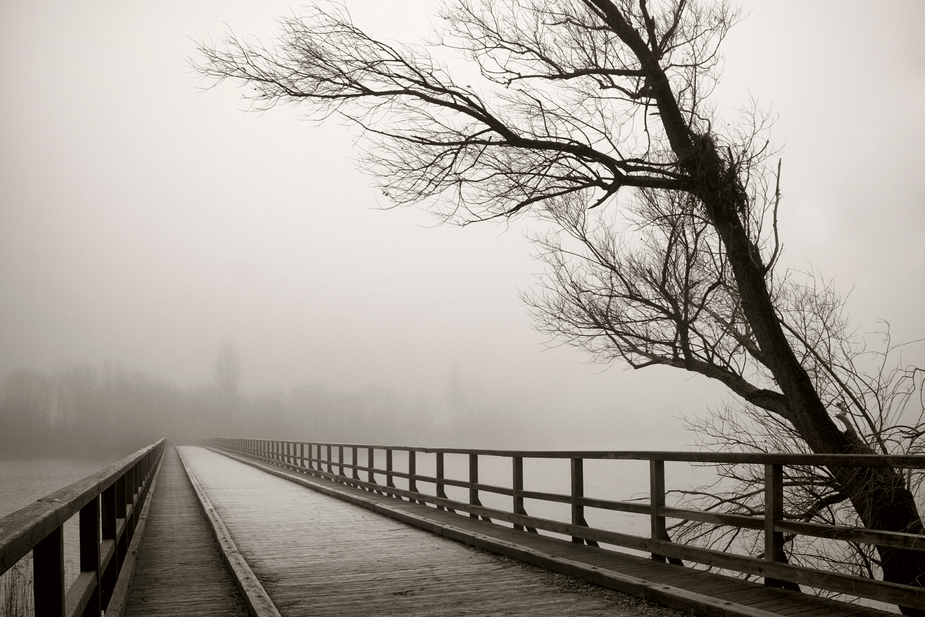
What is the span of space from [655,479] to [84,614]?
5.05m

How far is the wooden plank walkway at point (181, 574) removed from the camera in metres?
6.48

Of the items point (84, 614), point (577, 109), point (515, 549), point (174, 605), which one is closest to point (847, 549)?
point (515, 549)

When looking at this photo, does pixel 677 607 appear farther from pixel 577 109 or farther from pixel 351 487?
pixel 351 487

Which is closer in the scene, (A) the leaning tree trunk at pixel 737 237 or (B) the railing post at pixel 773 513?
(B) the railing post at pixel 773 513

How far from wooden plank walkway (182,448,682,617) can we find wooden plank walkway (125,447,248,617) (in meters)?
0.37

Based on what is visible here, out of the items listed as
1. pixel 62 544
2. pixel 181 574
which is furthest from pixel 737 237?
pixel 62 544

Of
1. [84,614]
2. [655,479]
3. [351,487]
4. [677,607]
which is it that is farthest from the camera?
[351,487]

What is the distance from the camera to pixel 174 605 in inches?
258

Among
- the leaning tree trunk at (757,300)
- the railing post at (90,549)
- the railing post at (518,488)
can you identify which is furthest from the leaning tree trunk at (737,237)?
the railing post at (90,549)

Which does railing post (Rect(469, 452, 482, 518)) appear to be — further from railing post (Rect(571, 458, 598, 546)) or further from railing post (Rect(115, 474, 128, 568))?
railing post (Rect(115, 474, 128, 568))

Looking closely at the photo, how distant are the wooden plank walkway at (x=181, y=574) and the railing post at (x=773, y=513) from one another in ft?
13.9

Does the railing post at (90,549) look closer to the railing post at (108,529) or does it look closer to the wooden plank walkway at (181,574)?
the railing post at (108,529)

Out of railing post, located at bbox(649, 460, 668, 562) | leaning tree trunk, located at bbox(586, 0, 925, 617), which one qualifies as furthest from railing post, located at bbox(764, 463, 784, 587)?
leaning tree trunk, located at bbox(586, 0, 925, 617)

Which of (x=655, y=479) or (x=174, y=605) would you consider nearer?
(x=174, y=605)
